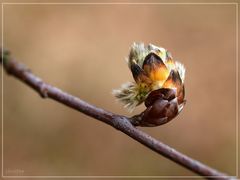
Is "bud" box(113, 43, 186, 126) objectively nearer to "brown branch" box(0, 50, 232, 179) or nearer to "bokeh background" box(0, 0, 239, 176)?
"brown branch" box(0, 50, 232, 179)

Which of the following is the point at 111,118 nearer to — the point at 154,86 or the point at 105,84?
the point at 154,86

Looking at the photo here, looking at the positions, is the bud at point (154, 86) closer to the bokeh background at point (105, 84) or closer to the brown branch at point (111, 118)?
the brown branch at point (111, 118)

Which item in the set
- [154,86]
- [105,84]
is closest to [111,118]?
[154,86]

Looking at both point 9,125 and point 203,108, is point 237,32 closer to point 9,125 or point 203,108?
point 203,108

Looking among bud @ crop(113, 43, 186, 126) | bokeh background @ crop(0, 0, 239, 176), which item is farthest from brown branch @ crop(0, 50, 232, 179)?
bokeh background @ crop(0, 0, 239, 176)

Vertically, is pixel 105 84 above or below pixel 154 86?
below

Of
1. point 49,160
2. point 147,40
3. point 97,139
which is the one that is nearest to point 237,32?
point 147,40

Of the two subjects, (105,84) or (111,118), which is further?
(105,84)
